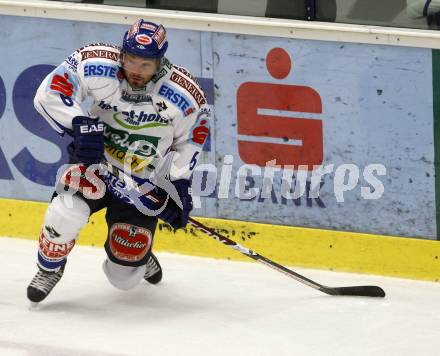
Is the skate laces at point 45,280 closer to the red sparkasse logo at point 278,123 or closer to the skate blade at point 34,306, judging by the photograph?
the skate blade at point 34,306

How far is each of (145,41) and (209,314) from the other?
111cm

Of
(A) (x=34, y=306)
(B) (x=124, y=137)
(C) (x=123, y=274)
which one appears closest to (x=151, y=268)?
(C) (x=123, y=274)

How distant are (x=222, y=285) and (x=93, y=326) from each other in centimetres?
77

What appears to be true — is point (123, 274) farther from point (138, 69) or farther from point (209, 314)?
point (138, 69)

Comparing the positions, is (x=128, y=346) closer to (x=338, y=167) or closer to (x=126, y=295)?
(x=126, y=295)

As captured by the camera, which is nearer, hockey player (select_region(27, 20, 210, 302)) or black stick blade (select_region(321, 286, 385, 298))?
hockey player (select_region(27, 20, 210, 302))

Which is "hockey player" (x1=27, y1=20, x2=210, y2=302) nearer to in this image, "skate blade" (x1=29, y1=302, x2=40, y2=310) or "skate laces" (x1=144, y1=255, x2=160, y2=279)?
"skate blade" (x1=29, y1=302, x2=40, y2=310)

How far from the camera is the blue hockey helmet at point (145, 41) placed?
4590 millimetres

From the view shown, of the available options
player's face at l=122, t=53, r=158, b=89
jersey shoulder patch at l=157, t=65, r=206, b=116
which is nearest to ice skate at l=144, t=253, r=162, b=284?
jersey shoulder patch at l=157, t=65, r=206, b=116

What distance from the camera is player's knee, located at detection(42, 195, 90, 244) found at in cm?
476

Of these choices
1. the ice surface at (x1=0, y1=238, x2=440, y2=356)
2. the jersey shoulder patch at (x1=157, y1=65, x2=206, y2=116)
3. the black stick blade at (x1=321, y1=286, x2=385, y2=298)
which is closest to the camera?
the ice surface at (x1=0, y1=238, x2=440, y2=356)

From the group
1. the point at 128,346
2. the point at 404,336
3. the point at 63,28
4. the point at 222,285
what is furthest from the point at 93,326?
the point at 63,28

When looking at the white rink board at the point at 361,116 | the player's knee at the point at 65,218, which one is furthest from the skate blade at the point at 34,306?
the white rink board at the point at 361,116

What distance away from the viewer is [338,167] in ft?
17.9
